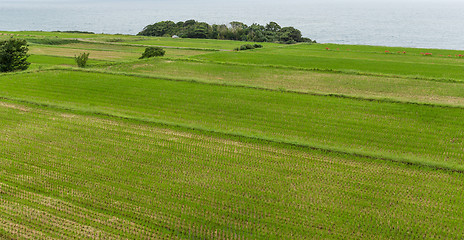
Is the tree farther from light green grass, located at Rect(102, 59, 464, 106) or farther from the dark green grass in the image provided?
light green grass, located at Rect(102, 59, 464, 106)

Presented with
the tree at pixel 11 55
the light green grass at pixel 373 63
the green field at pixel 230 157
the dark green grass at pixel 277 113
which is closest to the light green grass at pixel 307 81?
the green field at pixel 230 157

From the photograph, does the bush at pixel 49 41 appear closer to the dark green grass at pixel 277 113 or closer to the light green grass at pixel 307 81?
the light green grass at pixel 307 81

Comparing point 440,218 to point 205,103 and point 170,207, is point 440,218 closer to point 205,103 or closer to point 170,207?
point 170,207

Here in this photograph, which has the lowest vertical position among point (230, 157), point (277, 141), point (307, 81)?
point (230, 157)

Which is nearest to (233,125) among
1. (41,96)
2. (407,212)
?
(407,212)

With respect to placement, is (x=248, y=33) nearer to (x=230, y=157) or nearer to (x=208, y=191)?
(x=230, y=157)

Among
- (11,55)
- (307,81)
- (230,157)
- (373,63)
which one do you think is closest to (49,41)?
(11,55)
